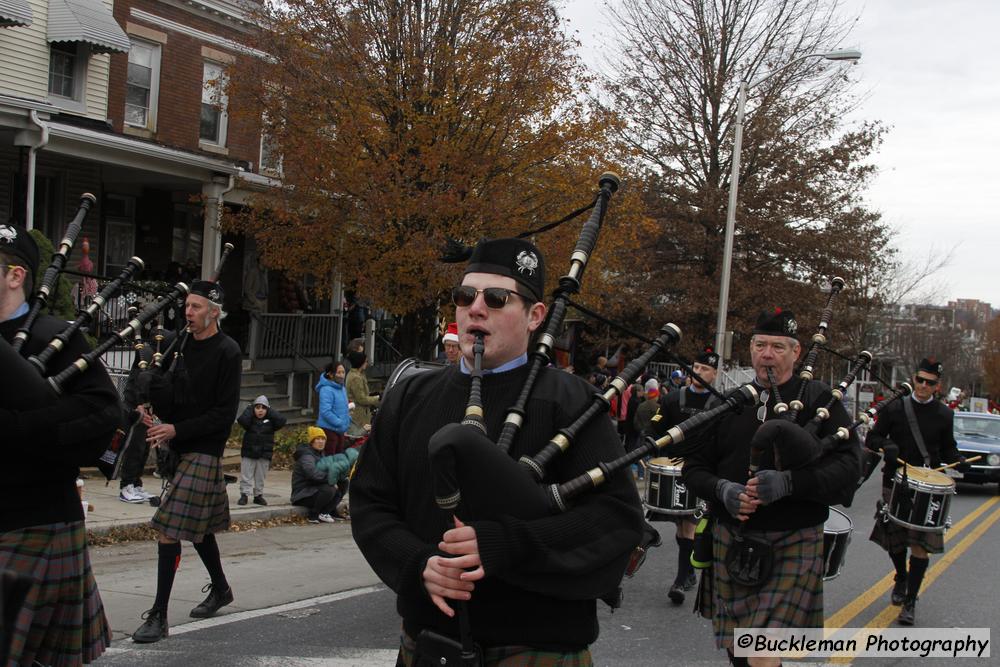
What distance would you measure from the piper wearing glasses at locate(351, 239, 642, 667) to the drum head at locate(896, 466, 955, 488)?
228 inches

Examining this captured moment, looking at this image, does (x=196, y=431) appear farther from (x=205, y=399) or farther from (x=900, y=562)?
(x=900, y=562)

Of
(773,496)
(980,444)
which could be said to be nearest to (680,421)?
(773,496)

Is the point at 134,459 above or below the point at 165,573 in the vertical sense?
below

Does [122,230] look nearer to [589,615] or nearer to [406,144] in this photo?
[406,144]

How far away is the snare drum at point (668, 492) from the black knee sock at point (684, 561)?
0.24m

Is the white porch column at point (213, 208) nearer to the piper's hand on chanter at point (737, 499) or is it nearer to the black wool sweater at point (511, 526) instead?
the piper's hand on chanter at point (737, 499)

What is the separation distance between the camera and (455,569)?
263 cm

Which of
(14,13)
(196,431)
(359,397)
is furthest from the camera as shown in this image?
(14,13)

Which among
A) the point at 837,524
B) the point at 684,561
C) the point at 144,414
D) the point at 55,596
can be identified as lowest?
the point at 684,561

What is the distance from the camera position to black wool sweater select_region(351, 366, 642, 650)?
2.71 metres

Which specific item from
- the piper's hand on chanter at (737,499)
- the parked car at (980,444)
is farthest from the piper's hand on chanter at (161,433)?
the parked car at (980,444)

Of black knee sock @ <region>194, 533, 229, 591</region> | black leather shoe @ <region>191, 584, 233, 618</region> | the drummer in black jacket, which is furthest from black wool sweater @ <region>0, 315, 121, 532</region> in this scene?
the drummer in black jacket

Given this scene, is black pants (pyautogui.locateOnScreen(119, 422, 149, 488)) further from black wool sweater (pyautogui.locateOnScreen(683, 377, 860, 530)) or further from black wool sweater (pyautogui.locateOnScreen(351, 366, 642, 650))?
black wool sweater (pyautogui.locateOnScreen(351, 366, 642, 650))

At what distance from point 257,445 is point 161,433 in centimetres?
553
